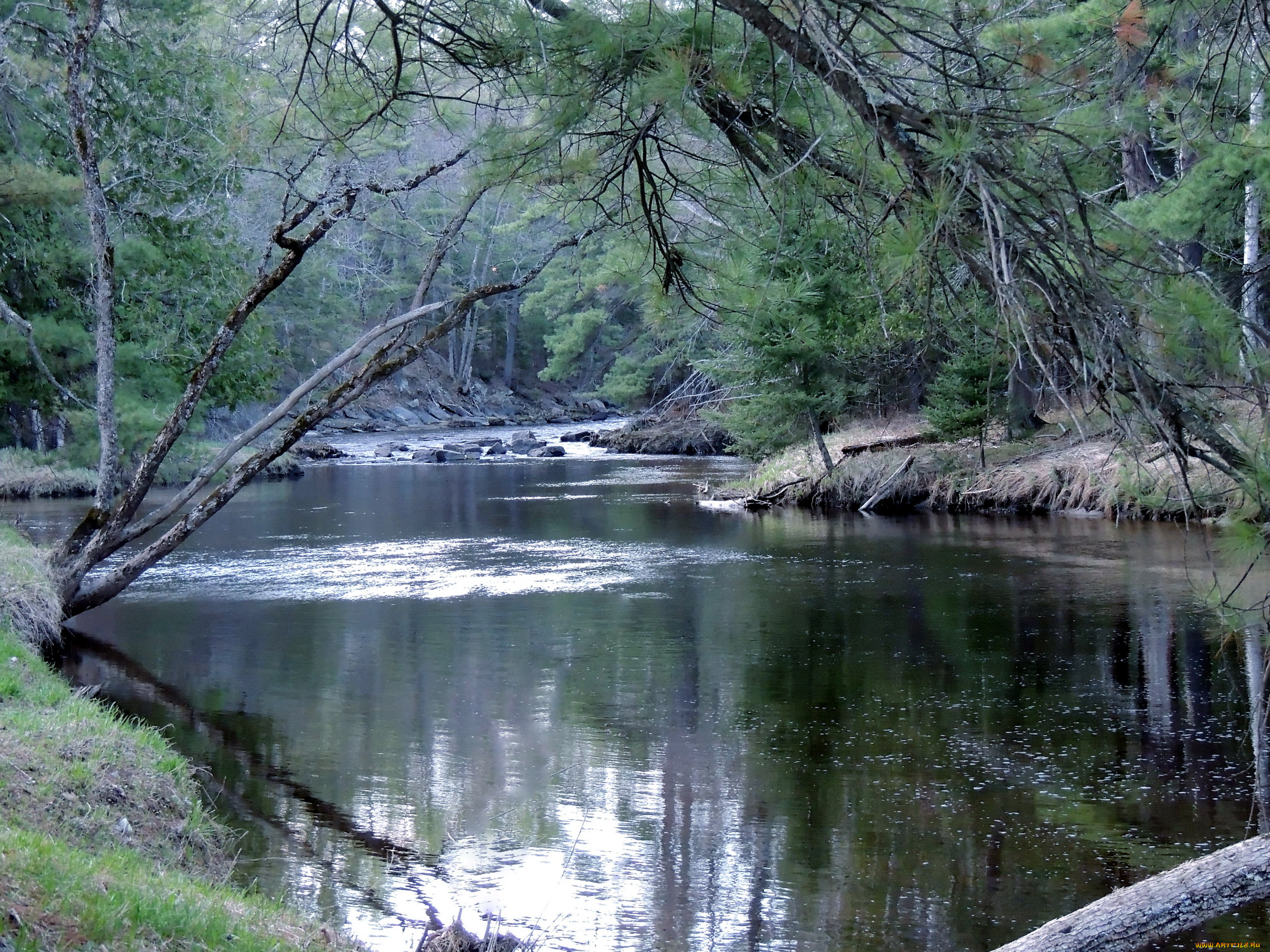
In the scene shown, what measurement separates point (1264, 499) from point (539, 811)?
4841 millimetres

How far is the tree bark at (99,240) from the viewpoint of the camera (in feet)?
35.6

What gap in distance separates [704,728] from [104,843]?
4686 mm

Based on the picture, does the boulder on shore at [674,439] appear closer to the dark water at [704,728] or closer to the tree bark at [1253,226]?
the dark water at [704,728]

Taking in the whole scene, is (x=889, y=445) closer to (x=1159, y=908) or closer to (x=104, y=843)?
(x=104, y=843)

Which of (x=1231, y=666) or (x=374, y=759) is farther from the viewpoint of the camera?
(x=1231, y=666)

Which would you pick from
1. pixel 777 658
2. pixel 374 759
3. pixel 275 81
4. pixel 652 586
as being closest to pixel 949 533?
pixel 652 586

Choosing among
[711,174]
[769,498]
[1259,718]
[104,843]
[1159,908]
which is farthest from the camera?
[769,498]

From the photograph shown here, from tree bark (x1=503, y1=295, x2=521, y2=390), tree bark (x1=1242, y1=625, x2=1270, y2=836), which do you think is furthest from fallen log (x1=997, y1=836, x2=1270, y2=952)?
tree bark (x1=503, y1=295, x2=521, y2=390)

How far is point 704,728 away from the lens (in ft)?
30.8

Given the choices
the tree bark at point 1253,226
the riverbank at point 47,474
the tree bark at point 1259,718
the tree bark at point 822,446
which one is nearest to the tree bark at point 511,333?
the riverbank at point 47,474

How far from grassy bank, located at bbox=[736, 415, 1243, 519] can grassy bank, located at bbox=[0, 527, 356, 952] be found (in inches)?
588

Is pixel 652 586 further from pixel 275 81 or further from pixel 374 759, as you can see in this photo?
pixel 275 81

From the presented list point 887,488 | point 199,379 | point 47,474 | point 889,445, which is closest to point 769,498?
point 887,488

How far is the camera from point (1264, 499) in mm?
3891
